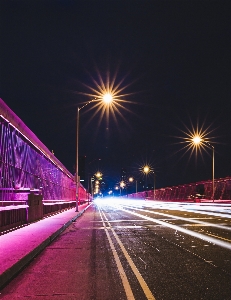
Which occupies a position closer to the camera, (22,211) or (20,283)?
(20,283)

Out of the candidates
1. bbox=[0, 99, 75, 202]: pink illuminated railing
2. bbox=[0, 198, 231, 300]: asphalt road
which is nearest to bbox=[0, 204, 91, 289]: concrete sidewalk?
bbox=[0, 198, 231, 300]: asphalt road

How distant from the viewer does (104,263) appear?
10180 mm

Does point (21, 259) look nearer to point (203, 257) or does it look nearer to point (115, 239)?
point (203, 257)

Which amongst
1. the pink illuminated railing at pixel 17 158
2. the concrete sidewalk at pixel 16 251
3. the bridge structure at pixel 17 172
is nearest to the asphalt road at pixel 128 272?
the concrete sidewalk at pixel 16 251

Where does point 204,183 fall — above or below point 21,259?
above

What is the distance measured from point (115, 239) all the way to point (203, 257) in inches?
203

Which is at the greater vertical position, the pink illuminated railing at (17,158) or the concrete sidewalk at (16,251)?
the pink illuminated railing at (17,158)

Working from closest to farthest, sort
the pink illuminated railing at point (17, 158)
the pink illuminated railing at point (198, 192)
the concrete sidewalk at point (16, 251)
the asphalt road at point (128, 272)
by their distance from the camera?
the asphalt road at point (128, 272) < the concrete sidewalk at point (16, 251) < the pink illuminated railing at point (17, 158) < the pink illuminated railing at point (198, 192)

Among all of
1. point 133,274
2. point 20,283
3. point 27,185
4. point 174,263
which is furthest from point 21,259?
point 27,185

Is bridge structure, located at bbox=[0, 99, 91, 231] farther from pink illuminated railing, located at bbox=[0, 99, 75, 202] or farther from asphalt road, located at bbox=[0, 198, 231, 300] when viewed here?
asphalt road, located at bbox=[0, 198, 231, 300]

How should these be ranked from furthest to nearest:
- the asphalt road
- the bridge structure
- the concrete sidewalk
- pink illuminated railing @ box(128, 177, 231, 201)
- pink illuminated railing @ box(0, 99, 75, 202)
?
pink illuminated railing @ box(128, 177, 231, 201), pink illuminated railing @ box(0, 99, 75, 202), the bridge structure, the concrete sidewalk, the asphalt road

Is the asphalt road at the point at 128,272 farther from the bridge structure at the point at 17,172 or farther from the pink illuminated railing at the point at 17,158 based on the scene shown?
the pink illuminated railing at the point at 17,158

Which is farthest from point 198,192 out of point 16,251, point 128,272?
point 128,272

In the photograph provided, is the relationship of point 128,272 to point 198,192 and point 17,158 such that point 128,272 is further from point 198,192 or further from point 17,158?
point 198,192
